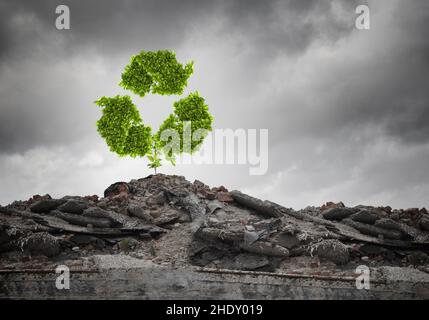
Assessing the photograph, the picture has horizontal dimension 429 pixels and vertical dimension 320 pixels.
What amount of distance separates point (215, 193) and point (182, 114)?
19.9ft

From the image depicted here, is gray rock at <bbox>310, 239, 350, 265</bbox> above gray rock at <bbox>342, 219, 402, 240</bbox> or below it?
below

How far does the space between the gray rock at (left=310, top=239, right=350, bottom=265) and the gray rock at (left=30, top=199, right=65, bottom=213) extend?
33.6ft

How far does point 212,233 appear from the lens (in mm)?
11703

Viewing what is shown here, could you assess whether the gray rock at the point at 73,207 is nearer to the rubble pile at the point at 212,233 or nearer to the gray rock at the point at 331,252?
the rubble pile at the point at 212,233

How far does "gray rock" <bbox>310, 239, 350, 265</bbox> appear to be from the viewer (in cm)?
1087

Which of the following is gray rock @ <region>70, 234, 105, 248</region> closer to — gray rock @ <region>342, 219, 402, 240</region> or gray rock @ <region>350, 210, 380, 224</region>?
gray rock @ <region>342, 219, 402, 240</region>

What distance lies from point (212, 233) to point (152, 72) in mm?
12685

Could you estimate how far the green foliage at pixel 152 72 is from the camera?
20781mm

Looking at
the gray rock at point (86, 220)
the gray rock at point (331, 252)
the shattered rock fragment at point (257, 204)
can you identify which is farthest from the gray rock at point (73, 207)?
the gray rock at point (331, 252)

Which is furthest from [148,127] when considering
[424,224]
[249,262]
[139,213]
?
[424,224]

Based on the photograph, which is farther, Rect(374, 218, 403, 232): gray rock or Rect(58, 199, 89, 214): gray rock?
Rect(58, 199, 89, 214): gray rock

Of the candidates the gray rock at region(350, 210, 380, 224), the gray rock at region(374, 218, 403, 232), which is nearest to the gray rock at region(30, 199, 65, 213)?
the gray rock at region(350, 210, 380, 224)

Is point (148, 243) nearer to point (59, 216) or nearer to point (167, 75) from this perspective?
point (59, 216)

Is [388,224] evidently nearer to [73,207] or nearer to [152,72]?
[73,207]
